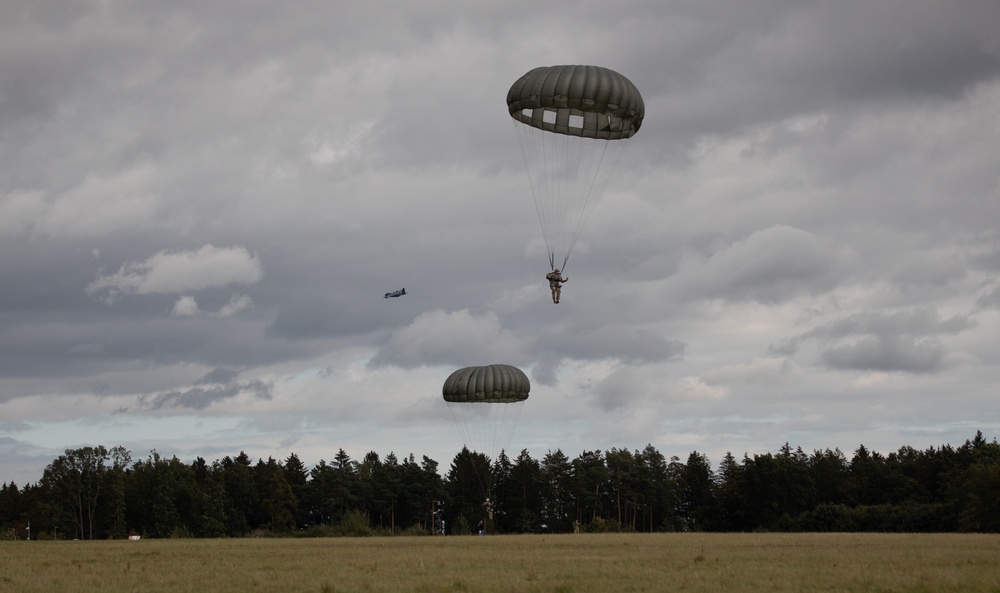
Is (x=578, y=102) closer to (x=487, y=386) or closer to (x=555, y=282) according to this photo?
(x=555, y=282)

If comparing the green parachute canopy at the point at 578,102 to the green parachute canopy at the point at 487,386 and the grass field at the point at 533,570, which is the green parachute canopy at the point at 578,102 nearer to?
the grass field at the point at 533,570

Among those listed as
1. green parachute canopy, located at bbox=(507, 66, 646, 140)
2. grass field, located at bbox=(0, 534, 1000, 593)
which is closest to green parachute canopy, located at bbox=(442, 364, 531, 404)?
grass field, located at bbox=(0, 534, 1000, 593)


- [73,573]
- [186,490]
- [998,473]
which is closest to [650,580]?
[73,573]

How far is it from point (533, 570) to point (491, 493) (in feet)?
296

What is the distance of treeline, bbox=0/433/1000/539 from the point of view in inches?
4213

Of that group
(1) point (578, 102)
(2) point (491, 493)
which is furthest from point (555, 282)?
(2) point (491, 493)

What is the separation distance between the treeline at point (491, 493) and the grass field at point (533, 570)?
197 feet

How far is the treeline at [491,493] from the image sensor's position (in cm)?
10700

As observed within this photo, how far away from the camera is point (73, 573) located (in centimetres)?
3200

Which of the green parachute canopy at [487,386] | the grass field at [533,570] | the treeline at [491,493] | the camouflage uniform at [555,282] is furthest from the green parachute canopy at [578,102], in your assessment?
the treeline at [491,493]

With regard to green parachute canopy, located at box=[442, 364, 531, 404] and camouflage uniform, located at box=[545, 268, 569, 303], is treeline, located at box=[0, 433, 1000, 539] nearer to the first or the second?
green parachute canopy, located at box=[442, 364, 531, 404]

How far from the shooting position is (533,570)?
3036 centimetres

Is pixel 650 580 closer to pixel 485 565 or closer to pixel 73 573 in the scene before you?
pixel 485 565

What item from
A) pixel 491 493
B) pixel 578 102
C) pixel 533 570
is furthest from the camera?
pixel 491 493
